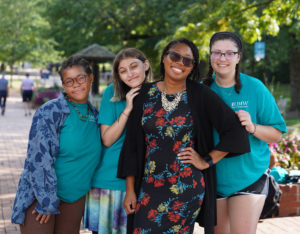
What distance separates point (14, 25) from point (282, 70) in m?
25.8

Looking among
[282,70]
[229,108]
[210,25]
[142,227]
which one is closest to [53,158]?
[142,227]

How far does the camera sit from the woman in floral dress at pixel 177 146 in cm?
249

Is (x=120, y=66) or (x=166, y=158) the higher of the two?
(x=120, y=66)

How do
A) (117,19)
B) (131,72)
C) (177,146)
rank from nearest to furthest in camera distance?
(177,146) → (131,72) → (117,19)

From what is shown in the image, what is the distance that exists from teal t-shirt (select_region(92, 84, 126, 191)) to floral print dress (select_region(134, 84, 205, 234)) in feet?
1.30

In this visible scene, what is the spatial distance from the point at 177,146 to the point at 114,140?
0.57m

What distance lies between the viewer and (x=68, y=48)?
28.2 meters

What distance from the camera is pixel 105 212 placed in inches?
118

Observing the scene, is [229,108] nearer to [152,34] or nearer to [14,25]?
[152,34]

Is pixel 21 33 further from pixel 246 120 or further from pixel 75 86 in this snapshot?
pixel 246 120

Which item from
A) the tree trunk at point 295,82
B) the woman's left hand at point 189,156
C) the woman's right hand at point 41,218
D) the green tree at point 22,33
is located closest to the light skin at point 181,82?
the woman's left hand at point 189,156

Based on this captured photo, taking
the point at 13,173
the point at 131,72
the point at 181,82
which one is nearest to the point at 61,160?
the point at 131,72

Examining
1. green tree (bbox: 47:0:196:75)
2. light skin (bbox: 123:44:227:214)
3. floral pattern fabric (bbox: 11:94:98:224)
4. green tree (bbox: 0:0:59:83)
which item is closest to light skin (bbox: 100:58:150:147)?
light skin (bbox: 123:44:227:214)

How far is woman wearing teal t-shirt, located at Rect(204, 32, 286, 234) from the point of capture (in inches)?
108
